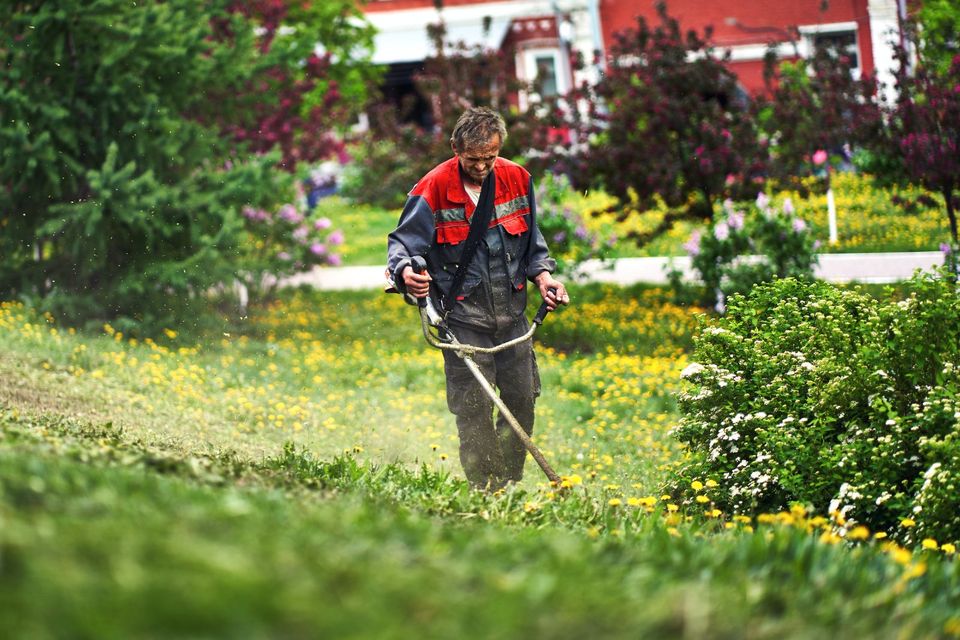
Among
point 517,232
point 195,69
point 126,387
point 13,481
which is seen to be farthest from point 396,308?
point 13,481

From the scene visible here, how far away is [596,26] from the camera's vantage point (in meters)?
25.3

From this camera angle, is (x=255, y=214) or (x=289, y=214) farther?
(x=289, y=214)

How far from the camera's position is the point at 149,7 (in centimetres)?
1131

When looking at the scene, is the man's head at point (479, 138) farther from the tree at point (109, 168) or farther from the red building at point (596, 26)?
the red building at point (596, 26)

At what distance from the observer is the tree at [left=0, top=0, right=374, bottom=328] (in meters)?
11.0

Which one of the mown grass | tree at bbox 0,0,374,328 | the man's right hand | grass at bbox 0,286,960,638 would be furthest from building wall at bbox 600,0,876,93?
the mown grass

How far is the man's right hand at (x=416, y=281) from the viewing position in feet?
18.4

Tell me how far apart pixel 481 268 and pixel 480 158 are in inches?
20.8

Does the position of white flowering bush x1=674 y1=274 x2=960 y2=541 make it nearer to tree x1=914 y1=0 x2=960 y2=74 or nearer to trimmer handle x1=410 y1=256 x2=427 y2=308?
trimmer handle x1=410 y1=256 x2=427 y2=308

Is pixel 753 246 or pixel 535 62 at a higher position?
pixel 535 62

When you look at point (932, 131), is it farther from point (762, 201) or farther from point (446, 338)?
point (446, 338)

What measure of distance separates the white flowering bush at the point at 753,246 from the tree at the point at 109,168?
436cm

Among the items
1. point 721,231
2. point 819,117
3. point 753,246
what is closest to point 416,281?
point 721,231

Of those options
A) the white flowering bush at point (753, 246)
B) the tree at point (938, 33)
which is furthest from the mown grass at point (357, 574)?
the tree at point (938, 33)
